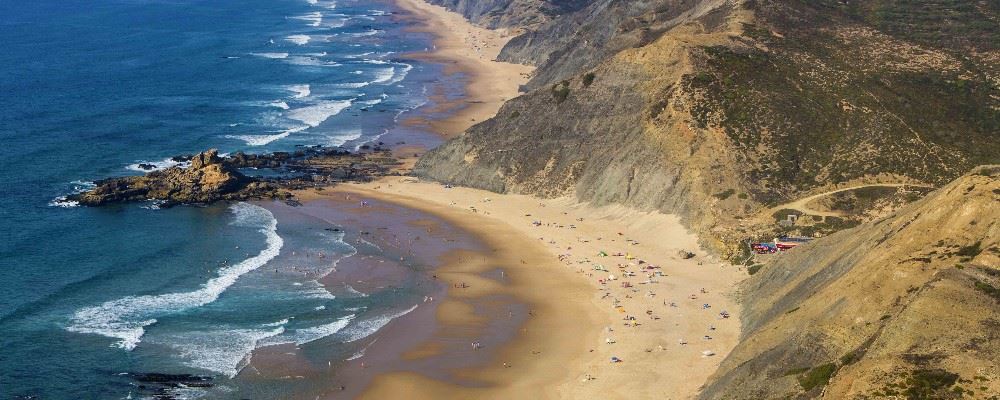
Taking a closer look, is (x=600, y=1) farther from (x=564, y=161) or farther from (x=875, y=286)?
(x=875, y=286)

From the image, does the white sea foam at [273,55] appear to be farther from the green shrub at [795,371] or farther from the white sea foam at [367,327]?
the green shrub at [795,371]

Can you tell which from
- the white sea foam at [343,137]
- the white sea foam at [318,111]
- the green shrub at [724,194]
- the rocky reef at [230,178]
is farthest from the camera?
the white sea foam at [318,111]

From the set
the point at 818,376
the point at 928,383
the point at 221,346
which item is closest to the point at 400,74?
the point at 221,346

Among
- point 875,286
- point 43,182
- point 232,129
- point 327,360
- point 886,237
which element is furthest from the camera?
point 232,129

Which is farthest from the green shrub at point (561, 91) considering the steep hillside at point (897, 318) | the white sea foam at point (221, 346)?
the steep hillside at point (897, 318)

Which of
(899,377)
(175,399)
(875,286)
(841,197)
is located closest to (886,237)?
(875,286)

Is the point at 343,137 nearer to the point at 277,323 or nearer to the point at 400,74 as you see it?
the point at 400,74
